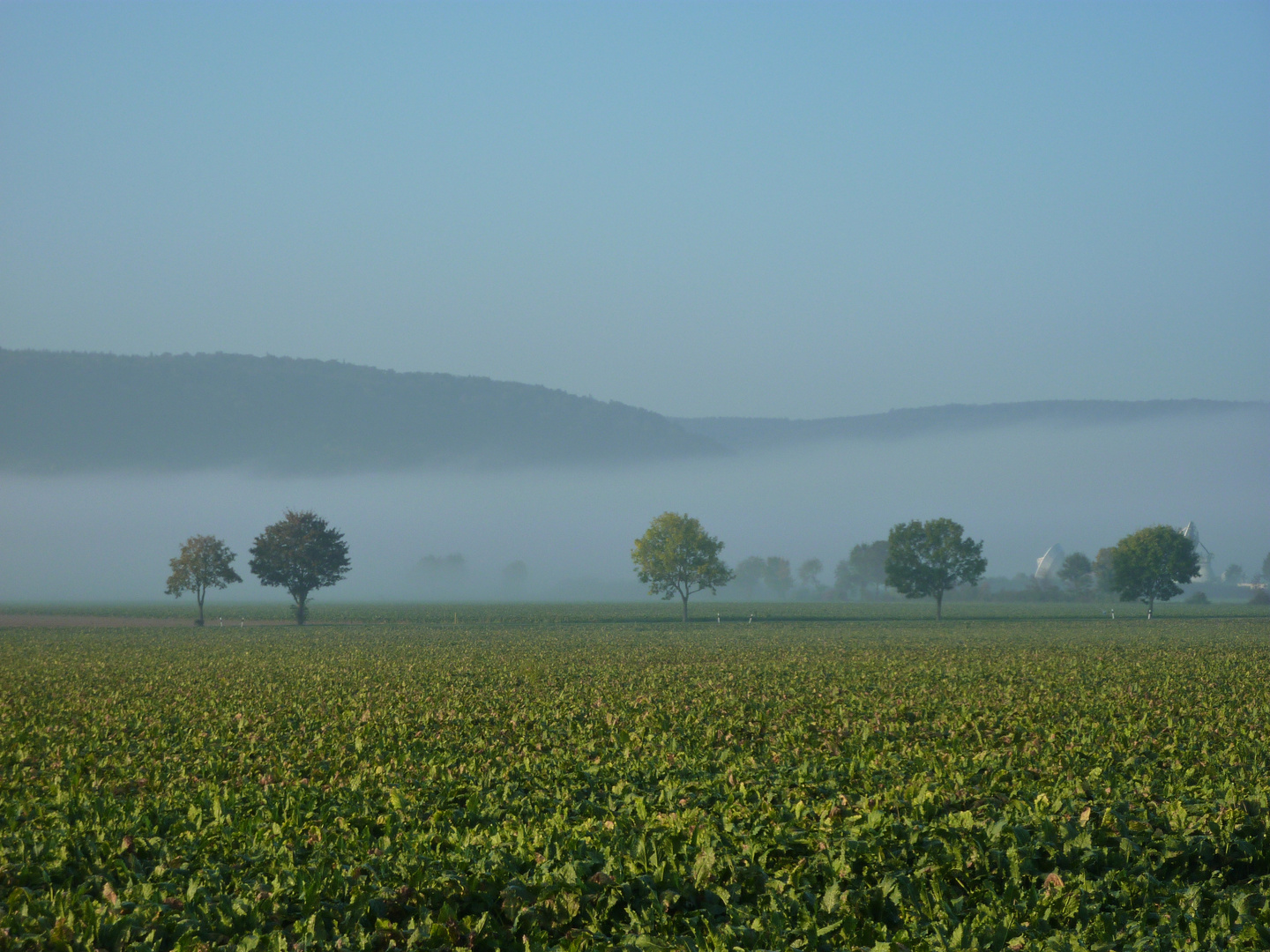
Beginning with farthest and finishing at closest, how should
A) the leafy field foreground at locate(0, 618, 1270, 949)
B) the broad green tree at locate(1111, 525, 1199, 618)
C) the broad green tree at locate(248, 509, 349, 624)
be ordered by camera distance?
the broad green tree at locate(1111, 525, 1199, 618) < the broad green tree at locate(248, 509, 349, 624) < the leafy field foreground at locate(0, 618, 1270, 949)

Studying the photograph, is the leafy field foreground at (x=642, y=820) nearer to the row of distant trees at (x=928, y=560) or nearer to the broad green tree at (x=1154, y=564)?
the row of distant trees at (x=928, y=560)

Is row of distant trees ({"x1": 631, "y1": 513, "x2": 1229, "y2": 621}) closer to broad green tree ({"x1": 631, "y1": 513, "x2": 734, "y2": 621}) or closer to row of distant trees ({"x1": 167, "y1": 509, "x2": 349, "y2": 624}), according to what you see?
broad green tree ({"x1": 631, "y1": 513, "x2": 734, "y2": 621})

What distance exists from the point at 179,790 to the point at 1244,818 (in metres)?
14.4

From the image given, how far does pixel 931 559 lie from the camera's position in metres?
102

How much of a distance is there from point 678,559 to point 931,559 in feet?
94.6

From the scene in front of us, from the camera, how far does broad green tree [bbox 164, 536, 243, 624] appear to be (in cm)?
8994

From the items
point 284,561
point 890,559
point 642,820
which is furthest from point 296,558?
point 642,820

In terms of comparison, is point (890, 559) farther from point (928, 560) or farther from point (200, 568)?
point (200, 568)

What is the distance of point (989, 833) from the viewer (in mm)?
10188

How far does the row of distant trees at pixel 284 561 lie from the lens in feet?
→ 287

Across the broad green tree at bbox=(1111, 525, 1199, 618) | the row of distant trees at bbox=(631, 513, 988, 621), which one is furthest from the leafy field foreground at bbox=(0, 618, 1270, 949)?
the broad green tree at bbox=(1111, 525, 1199, 618)

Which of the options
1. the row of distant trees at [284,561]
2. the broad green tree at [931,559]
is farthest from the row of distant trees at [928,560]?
the row of distant trees at [284,561]

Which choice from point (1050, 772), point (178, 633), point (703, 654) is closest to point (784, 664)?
point (703, 654)

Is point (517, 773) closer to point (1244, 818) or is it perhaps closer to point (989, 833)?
point (989, 833)
